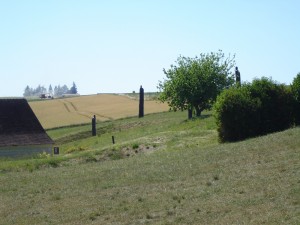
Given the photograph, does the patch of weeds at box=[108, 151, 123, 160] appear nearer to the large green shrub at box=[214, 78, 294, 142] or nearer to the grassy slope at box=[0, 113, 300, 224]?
the grassy slope at box=[0, 113, 300, 224]

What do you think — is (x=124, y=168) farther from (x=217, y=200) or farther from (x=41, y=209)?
(x=217, y=200)

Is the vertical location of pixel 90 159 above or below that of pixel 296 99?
below

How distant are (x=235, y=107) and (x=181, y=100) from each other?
22538mm

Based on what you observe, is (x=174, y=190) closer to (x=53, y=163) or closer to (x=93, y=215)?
(x=93, y=215)

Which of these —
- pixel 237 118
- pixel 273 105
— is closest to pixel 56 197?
pixel 237 118

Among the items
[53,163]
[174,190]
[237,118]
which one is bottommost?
[174,190]

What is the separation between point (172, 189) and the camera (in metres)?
16.1

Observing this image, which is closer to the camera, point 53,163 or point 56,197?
point 56,197

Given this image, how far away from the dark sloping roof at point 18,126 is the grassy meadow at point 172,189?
1781cm

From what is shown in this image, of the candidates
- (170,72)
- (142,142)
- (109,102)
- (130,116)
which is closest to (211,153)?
(142,142)

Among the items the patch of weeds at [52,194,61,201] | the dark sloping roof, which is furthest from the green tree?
the patch of weeds at [52,194,61,201]

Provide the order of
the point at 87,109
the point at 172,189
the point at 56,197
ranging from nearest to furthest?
the point at 172,189 < the point at 56,197 < the point at 87,109

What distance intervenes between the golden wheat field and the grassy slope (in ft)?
157

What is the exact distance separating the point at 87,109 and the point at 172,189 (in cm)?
7261
